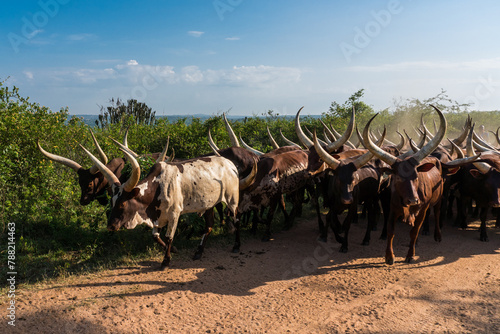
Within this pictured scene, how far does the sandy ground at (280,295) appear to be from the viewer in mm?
3961

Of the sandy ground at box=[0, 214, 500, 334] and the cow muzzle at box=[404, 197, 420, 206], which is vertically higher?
the cow muzzle at box=[404, 197, 420, 206]

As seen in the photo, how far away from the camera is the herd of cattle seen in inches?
202

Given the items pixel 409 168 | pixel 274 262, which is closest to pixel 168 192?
pixel 274 262

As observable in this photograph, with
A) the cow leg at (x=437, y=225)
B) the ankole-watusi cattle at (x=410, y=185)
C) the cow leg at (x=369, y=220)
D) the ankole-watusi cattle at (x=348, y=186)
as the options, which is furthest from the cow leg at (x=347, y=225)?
the cow leg at (x=437, y=225)

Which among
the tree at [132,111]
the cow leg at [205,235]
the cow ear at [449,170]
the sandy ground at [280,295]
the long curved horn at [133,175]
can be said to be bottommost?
the sandy ground at [280,295]

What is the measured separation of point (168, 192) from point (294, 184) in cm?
270

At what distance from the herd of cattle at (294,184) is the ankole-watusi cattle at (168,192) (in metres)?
0.01

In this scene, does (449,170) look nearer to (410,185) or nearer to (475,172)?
(475,172)

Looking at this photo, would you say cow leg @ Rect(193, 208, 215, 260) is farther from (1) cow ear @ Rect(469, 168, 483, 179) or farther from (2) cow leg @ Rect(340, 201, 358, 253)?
(1) cow ear @ Rect(469, 168, 483, 179)

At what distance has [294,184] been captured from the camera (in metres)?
6.88

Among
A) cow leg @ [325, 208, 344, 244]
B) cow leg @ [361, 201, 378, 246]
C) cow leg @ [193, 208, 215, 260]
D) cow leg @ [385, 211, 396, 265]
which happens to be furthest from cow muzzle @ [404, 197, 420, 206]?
cow leg @ [193, 208, 215, 260]

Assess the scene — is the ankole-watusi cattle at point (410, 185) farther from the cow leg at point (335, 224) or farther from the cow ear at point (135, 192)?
the cow ear at point (135, 192)

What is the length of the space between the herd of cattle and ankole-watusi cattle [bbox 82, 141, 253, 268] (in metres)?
0.01

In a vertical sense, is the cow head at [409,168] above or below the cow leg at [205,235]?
above
